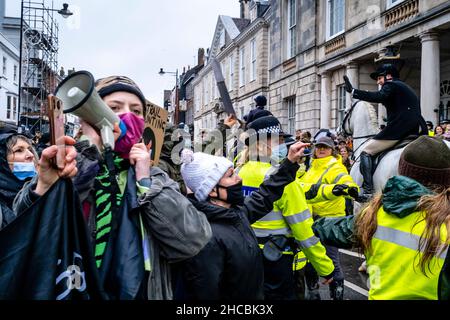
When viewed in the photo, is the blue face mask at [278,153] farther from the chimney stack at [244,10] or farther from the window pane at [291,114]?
the chimney stack at [244,10]

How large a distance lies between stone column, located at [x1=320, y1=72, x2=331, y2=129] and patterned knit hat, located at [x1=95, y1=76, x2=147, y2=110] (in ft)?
54.4

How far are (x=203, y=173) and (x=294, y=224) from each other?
4.30ft

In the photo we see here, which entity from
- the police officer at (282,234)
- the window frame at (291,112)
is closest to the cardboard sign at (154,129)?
the police officer at (282,234)

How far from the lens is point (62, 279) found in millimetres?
1328

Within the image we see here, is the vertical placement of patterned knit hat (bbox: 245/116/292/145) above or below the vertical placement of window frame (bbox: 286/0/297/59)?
below

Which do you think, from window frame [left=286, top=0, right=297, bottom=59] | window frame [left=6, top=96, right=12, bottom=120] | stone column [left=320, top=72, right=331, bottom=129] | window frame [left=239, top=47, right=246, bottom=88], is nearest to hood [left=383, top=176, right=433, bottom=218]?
stone column [left=320, top=72, right=331, bottom=129]

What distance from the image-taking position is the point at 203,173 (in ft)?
7.80

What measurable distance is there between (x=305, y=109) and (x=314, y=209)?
14894mm

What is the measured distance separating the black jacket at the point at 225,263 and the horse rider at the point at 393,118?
4.67 meters

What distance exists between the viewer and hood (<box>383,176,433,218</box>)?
199cm

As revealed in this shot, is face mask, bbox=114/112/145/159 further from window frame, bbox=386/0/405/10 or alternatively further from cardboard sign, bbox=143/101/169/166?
window frame, bbox=386/0/405/10

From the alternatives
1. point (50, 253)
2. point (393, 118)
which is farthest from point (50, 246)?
point (393, 118)

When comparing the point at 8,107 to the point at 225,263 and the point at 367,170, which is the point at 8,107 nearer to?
the point at 367,170
